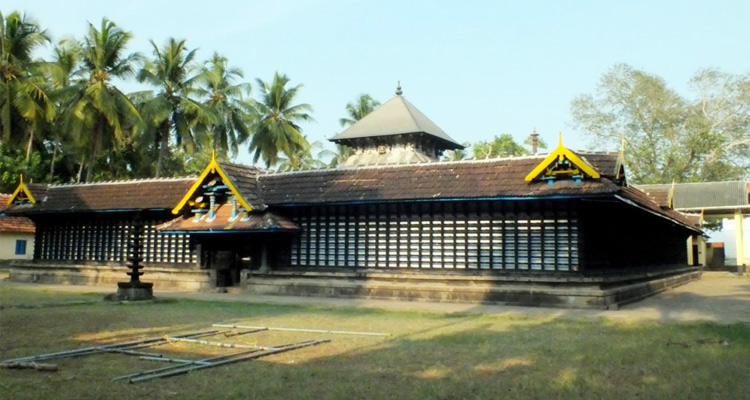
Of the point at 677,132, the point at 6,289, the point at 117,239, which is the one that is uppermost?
the point at 677,132

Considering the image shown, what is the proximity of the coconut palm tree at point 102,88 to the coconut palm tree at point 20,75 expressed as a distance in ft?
5.61

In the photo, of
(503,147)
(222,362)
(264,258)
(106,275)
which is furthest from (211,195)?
(503,147)

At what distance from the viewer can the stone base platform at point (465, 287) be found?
53.6 feet

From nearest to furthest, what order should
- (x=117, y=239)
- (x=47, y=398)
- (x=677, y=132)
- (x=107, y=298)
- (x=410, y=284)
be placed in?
(x=47, y=398) → (x=107, y=298) → (x=410, y=284) → (x=117, y=239) → (x=677, y=132)

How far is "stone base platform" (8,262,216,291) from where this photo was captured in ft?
72.7

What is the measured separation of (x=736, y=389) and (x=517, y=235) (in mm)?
10546

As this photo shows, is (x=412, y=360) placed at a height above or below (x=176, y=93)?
below

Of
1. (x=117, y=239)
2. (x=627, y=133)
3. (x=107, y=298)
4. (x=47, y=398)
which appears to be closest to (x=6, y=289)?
(x=117, y=239)

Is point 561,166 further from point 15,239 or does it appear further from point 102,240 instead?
point 15,239

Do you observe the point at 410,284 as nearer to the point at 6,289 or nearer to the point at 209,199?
the point at 209,199

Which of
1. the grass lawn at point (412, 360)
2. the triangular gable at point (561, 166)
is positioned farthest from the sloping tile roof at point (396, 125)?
the grass lawn at point (412, 360)

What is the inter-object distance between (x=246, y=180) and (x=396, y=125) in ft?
43.2

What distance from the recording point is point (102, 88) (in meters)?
34.4

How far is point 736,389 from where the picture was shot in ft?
22.6
